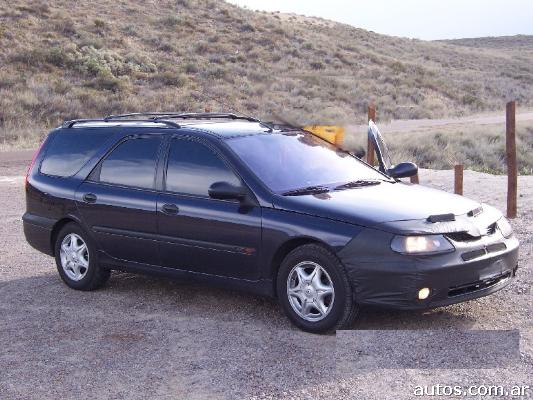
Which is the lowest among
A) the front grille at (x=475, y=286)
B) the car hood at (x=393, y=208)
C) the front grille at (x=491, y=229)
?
the front grille at (x=475, y=286)

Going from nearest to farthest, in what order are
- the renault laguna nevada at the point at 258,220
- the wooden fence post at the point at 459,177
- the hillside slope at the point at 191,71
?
the renault laguna nevada at the point at 258,220 < the wooden fence post at the point at 459,177 < the hillside slope at the point at 191,71

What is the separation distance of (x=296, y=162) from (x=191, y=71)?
37688mm

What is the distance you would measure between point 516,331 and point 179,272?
103 inches

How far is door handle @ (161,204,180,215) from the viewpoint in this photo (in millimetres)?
7066

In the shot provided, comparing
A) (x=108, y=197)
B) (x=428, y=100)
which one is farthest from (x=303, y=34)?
(x=108, y=197)

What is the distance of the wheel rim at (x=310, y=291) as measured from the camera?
622cm

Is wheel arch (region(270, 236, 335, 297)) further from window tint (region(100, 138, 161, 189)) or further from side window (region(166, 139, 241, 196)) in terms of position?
window tint (region(100, 138, 161, 189))

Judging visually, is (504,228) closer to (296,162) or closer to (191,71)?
(296,162)

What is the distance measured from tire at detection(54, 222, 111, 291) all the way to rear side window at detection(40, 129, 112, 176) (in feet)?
1.80

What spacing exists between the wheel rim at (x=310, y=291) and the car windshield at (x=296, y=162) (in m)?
0.69

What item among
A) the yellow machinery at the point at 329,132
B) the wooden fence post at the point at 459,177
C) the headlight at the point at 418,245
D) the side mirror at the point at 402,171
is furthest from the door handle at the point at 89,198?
the yellow machinery at the point at 329,132

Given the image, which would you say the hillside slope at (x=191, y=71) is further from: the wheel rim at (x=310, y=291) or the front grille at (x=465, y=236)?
the wheel rim at (x=310, y=291)

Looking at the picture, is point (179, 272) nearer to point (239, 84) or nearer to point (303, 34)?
point (239, 84)

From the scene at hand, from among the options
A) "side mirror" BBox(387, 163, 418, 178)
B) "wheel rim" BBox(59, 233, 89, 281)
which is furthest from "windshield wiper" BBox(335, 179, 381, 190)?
"wheel rim" BBox(59, 233, 89, 281)
